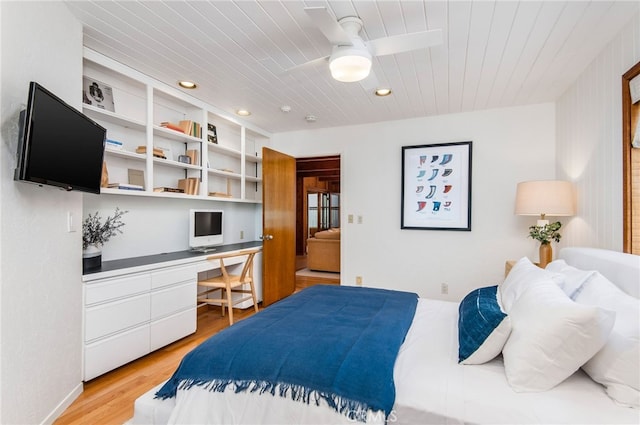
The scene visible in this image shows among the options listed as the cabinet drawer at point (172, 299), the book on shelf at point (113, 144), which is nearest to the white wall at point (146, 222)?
the book on shelf at point (113, 144)

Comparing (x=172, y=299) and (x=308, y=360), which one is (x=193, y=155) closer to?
(x=172, y=299)

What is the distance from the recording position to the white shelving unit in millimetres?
2629

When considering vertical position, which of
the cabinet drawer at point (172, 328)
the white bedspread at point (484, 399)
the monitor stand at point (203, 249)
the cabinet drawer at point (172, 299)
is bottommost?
the cabinet drawer at point (172, 328)

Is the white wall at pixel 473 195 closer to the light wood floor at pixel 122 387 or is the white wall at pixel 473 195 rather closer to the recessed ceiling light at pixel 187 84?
the recessed ceiling light at pixel 187 84

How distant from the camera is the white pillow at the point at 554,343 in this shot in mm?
1090

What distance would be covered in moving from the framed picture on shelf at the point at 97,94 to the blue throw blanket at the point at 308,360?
218 cm

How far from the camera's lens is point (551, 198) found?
108 inches

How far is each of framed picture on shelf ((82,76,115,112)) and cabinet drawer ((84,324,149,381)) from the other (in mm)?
1813

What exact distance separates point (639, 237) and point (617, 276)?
0.64 meters

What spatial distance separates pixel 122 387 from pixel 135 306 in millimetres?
557

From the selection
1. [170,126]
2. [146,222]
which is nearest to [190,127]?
[170,126]


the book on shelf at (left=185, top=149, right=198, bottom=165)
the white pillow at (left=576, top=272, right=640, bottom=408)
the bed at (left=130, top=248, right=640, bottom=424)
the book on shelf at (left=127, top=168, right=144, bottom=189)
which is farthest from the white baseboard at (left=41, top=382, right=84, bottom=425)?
the white pillow at (left=576, top=272, right=640, bottom=408)

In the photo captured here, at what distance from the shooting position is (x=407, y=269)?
4.02 meters

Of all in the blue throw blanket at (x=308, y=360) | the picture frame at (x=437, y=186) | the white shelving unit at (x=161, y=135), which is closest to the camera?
the blue throw blanket at (x=308, y=360)
